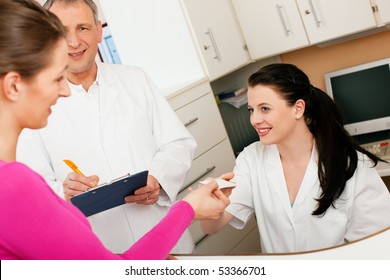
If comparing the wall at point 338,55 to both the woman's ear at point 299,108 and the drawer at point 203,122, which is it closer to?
the drawer at point 203,122

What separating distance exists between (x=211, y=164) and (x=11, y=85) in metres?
1.88

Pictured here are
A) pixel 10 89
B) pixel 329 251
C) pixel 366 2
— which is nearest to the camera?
pixel 10 89

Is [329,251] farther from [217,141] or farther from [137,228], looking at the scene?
[217,141]

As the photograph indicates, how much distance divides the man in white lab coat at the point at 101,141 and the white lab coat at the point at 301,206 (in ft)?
0.76

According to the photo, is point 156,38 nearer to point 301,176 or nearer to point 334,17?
point 334,17

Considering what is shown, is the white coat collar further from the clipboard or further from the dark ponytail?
the clipboard

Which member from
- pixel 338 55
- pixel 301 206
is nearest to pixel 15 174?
pixel 301 206

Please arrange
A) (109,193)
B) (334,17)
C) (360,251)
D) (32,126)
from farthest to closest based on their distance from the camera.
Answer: (334,17)
(109,193)
(360,251)
(32,126)

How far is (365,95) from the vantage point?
2.64 m

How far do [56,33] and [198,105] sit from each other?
177 cm

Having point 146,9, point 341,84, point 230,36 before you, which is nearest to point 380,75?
point 341,84

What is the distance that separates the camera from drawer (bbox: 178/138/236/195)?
250cm

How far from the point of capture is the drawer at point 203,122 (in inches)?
98.9

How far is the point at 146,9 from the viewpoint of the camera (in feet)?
8.90
